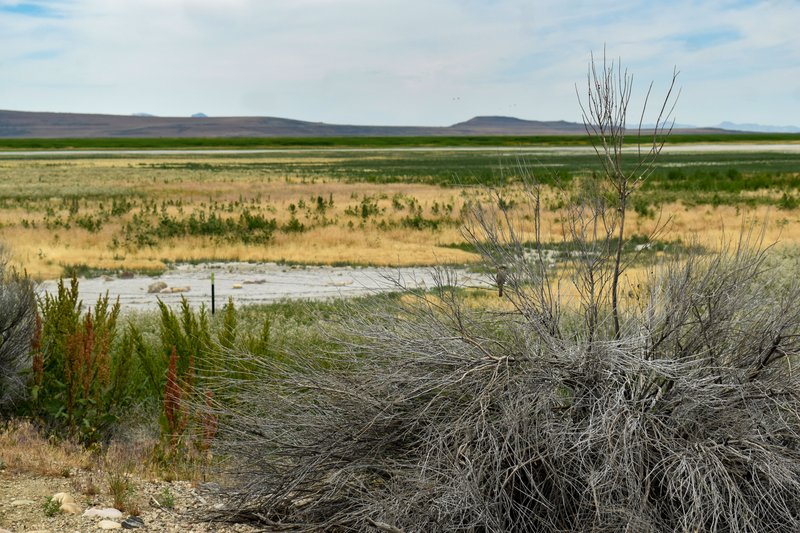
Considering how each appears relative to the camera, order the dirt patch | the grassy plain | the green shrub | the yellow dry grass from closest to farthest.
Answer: the dirt patch
the yellow dry grass
the green shrub
the grassy plain

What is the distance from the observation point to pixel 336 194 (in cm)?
4581

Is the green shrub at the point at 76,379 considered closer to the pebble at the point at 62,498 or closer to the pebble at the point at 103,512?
the pebble at the point at 62,498

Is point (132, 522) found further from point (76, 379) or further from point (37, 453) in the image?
point (76, 379)

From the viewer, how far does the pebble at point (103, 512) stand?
5215 millimetres

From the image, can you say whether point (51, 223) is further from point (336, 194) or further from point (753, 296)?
point (753, 296)

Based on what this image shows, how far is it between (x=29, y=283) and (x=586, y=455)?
615 cm

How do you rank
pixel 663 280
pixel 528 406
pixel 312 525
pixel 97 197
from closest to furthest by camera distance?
pixel 528 406
pixel 312 525
pixel 663 280
pixel 97 197

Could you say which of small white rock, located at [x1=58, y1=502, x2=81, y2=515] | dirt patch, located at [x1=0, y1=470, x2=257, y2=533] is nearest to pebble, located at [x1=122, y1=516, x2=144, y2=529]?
dirt patch, located at [x1=0, y1=470, x2=257, y2=533]

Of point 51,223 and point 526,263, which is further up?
point 526,263

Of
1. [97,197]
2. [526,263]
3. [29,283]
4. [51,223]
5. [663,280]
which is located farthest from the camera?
[97,197]

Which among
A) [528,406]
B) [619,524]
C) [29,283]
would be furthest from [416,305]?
[29,283]

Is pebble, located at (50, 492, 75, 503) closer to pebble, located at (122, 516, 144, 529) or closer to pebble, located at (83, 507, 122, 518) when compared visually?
pebble, located at (83, 507, 122, 518)

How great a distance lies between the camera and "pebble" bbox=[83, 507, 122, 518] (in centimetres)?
521

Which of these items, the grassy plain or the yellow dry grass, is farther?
the grassy plain
